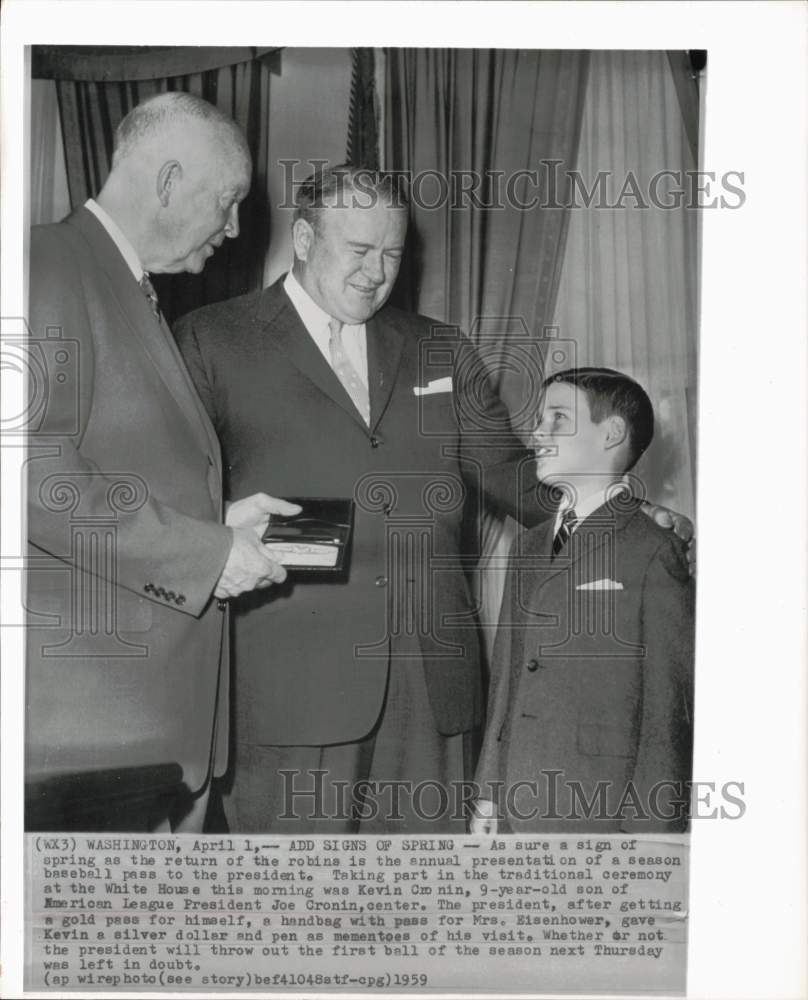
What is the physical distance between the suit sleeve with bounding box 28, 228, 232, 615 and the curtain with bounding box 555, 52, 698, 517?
101 centimetres

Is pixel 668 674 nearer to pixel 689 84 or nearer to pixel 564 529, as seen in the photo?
pixel 564 529

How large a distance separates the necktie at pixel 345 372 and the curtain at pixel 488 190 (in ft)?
0.59

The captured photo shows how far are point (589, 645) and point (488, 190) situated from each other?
110 centimetres

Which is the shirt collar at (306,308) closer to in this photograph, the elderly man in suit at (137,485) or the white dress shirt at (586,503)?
the elderly man in suit at (137,485)

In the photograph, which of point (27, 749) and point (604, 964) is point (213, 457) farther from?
point (604, 964)

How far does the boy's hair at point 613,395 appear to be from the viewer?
2.99m

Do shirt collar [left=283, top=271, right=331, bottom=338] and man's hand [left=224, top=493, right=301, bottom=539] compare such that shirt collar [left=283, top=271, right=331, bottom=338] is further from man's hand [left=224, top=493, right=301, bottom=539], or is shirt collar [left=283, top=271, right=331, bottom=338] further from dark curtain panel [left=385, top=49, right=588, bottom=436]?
man's hand [left=224, top=493, right=301, bottom=539]

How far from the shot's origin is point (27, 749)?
2.98 meters

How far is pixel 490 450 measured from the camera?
9.80 feet

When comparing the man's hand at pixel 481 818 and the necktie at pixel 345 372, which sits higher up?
the necktie at pixel 345 372

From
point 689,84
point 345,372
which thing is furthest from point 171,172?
point 689,84

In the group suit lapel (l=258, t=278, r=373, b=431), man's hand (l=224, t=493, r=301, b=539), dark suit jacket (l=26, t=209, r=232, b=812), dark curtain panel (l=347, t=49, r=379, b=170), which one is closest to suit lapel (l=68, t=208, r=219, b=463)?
dark suit jacket (l=26, t=209, r=232, b=812)

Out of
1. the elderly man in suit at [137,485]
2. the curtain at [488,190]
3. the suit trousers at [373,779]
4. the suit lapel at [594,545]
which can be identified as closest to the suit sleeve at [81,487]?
the elderly man in suit at [137,485]

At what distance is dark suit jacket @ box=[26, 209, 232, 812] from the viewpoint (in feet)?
9.62
